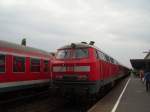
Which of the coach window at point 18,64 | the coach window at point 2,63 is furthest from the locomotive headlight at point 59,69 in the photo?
the coach window at point 2,63

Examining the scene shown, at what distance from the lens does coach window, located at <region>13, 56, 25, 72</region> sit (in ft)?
46.8

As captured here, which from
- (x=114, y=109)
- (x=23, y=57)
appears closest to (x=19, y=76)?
(x=23, y=57)

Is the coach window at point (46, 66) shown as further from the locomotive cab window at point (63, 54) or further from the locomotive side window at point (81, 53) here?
the locomotive side window at point (81, 53)

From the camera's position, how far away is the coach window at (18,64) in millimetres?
14273

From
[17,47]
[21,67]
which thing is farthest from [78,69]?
[17,47]

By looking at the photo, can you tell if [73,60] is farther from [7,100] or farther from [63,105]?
[7,100]

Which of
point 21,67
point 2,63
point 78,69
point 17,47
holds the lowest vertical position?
point 78,69

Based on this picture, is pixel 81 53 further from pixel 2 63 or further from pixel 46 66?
pixel 46 66

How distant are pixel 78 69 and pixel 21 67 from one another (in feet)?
9.72

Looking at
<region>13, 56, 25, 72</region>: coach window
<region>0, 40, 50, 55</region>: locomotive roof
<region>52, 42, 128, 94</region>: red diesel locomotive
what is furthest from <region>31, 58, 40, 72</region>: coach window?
<region>52, 42, 128, 94</region>: red diesel locomotive

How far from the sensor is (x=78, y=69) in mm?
14172

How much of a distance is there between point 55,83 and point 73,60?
141 cm

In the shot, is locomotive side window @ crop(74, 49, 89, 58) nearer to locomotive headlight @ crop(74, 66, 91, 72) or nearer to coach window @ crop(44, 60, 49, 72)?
locomotive headlight @ crop(74, 66, 91, 72)

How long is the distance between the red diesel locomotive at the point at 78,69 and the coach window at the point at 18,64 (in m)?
1.63
